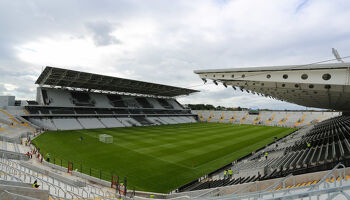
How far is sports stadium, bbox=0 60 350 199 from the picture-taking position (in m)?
7.21

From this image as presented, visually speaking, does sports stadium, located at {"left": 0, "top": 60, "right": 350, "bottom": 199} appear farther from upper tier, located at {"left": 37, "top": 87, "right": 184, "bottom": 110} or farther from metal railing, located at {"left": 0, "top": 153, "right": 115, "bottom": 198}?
upper tier, located at {"left": 37, "top": 87, "right": 184, "bottom": 110}

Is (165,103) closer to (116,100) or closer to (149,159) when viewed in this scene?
(116,100)

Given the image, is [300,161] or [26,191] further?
[300,161]

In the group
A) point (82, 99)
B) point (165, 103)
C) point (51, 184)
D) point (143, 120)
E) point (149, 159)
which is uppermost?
point (165, 103)

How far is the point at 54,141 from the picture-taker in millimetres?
25297

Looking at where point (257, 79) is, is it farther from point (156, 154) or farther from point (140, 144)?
point (140, 144)

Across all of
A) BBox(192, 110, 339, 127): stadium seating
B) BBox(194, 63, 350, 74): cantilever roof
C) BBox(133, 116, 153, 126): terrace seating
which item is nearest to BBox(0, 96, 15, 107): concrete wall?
BBox(133, 116, 153, 126): terrace seating

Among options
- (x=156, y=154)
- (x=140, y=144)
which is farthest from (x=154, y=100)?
(x=156, y=154)

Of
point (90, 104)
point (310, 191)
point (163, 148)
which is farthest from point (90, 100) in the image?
point (310, 191)

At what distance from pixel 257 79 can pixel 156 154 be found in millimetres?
14509

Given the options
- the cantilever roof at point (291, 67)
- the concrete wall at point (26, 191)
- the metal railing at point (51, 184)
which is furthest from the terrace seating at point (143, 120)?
the concrete wall at point (26, 191)

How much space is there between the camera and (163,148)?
2327 cm

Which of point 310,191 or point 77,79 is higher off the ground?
point 77,79

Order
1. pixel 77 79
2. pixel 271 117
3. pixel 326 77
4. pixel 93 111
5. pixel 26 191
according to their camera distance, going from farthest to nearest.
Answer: pixel 271 117, pixel 93 111, pixel 77 79, pixel 326 77, pixel 26 191
